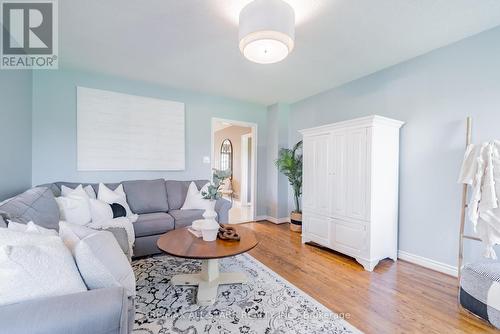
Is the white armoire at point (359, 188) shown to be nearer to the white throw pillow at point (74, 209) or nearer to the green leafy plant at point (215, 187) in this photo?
the green leafy plant at point (215, 187)

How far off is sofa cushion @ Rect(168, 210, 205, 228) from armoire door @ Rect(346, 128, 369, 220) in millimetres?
2038

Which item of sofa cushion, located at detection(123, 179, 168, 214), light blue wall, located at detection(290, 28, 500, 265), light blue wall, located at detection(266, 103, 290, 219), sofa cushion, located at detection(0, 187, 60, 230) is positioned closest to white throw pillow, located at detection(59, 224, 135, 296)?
sofa cushion, located at detection(0, 187, 60, 230)

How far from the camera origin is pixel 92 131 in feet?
10.9

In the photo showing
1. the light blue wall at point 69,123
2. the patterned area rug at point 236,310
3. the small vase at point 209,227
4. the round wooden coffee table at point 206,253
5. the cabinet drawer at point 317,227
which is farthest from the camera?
the cabinet drawer at point 317,227

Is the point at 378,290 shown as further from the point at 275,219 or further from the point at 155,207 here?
the point at 155,207

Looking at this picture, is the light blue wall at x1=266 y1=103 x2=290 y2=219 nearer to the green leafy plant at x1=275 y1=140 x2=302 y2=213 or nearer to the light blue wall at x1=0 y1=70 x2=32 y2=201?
the green leafy plant at x1=275 y1=140 x2=302 y2=213

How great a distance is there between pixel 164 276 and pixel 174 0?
2.53 meters

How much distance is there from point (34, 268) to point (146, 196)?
2.44 metres

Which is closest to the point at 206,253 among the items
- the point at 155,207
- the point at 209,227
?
the point at 209,227

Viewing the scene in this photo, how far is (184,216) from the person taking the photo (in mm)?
3135

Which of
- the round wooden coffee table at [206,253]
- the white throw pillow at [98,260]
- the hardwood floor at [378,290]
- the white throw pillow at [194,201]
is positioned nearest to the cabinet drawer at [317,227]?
the hardwood floor at [378,290]

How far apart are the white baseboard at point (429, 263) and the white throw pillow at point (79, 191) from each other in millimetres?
3975

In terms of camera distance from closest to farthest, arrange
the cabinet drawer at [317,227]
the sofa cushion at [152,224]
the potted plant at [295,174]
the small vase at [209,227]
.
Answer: the small vase at [209,227], the sofa cushion at [152,224], the cabinet drawer at [317,227], the potted plant at [295,174]

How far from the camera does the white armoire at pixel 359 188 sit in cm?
266
